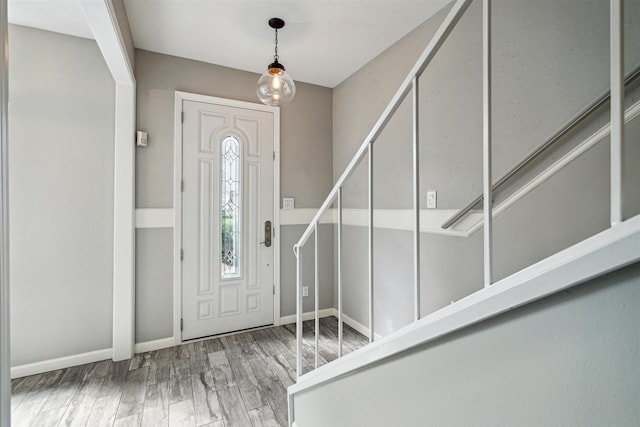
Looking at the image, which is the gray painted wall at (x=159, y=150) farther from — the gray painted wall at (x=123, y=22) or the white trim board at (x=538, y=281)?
the white trim board at (x=538, y=281)

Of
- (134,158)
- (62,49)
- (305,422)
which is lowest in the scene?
(305,422)

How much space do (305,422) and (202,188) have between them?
81.3 inches

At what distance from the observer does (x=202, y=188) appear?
9.05ft

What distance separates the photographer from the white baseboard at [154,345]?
251 centimetres

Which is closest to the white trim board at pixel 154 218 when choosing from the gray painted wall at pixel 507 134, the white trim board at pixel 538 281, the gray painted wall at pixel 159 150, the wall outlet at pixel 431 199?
the gray painted wall at pixel 159 150

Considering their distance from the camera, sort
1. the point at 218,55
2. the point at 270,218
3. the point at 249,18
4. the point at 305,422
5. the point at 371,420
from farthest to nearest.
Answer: the point at 270,218
the point at 218,55
the point at 249,18
the point at 305,422
the point at 371,420

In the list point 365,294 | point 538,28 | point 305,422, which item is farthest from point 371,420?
point 538,28

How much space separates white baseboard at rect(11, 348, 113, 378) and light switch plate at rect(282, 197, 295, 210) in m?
1.92

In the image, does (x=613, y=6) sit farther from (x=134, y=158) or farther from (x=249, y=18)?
(x=134, y=158)

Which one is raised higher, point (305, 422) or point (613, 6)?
point (613, 6)

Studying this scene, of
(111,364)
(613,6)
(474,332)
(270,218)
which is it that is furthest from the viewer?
(270,218)

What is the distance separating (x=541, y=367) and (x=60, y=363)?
3.04 m

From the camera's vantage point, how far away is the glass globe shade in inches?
85.7

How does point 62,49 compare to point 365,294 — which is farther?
point 365,294
